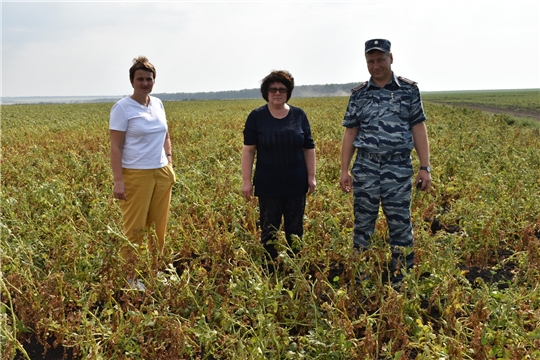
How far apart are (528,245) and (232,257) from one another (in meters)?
2.51

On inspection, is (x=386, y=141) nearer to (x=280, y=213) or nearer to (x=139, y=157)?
(x=280, y=213)

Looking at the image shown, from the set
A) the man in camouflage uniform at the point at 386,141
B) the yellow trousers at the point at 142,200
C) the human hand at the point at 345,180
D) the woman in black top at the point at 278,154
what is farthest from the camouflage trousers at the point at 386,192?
the yellow trousers at the point at 142,200

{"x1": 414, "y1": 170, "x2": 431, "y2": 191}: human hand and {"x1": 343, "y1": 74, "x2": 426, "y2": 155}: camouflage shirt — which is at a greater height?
{"x1": 343, "y1": 74, "x2": 426, "y2": 155}: camouflage shirt

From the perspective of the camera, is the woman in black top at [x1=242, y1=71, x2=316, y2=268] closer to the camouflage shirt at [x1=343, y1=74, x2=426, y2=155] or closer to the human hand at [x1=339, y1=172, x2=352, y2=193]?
the human hand at [x1=339, y1=172, x2=352, y2=193]

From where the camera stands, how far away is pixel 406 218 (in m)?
3.01

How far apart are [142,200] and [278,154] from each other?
3.49ft

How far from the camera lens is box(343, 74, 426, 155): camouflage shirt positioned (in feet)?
9.43

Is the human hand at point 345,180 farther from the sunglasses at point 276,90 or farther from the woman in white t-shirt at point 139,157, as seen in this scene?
the woman in white t-shirt at point 139,157

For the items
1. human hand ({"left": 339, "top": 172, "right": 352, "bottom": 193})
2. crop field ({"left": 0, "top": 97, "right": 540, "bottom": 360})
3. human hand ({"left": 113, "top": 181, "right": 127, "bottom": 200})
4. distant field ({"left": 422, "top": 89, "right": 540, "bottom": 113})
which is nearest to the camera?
crop field ({"left": 0, "top": 97, "right": 540, "bottom": 360})

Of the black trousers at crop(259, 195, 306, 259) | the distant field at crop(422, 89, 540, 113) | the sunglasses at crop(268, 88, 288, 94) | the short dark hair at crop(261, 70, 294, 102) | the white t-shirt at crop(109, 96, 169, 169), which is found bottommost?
the black trousers at crop(259, 195, 306, 259)

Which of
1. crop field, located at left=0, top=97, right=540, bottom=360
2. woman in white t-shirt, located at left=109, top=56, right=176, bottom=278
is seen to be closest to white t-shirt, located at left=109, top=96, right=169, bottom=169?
woman in white t-shirt, located at left=109, top=56, right=176, bottom=278

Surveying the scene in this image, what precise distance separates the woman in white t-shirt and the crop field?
20cm

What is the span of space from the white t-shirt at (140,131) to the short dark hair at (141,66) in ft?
0.58

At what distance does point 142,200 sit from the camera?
314cm
